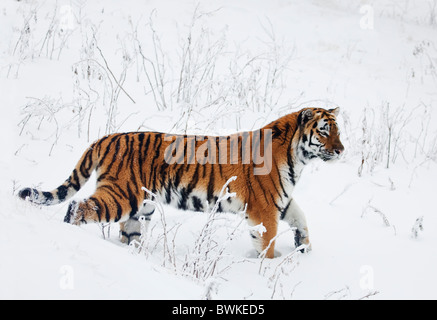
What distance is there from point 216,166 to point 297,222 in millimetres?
728

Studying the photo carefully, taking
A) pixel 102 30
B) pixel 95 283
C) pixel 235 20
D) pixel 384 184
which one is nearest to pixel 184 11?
pixel 235 20

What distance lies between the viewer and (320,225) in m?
4.38

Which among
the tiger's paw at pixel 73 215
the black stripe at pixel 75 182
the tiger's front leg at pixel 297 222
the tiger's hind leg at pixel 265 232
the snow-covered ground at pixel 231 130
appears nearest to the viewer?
the snow-covered ground at pixel 231 130

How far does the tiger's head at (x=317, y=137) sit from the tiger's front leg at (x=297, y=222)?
39 cm

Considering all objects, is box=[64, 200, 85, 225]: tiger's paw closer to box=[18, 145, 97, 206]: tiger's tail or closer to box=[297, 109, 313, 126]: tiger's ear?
box=[18, 145, 97, 206]: tiger's tail

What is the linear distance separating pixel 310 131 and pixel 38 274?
2.35m

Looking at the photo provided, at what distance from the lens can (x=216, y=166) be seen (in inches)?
147

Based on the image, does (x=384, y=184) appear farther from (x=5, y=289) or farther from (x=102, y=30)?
(x=102, y=30)

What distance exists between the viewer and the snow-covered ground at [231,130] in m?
2.25
